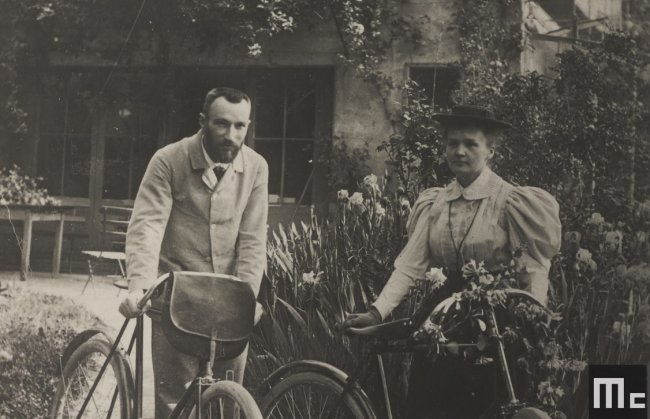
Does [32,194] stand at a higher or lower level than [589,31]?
lower

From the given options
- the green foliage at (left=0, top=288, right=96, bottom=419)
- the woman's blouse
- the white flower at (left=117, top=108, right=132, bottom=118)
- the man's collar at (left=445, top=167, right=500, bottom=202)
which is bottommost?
the green foliage at (left=0, top=288, right=96, bottom=419)

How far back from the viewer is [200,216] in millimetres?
3059

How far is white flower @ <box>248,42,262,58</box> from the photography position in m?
4.98

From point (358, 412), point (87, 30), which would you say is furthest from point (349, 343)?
point (87, 30)

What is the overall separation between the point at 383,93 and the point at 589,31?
146cm

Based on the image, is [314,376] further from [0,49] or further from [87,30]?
[0,49]

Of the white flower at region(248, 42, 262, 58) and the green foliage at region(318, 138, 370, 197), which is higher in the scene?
the white flower at region(248, 42, 262, 58)

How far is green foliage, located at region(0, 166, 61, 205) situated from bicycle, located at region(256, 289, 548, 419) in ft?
7.48

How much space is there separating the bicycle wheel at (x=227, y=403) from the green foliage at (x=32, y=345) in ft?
5.10

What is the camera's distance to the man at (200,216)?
9.74 feet

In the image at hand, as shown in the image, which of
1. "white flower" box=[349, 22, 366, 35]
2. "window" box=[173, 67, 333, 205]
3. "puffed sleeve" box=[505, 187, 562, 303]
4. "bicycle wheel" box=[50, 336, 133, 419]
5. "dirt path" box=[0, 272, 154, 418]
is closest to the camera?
"puffed sleeve" box=[505, 187, 562, 303]

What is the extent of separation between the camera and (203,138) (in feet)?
9.89

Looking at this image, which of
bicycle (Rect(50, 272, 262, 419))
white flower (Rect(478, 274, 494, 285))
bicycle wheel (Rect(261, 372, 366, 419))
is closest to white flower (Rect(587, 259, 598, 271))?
white flower (Rect(478, 274, 494, 285))

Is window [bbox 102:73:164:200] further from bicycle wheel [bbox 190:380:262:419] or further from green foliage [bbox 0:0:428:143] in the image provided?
bicycle wheel [bbox 190:380:262:419]
